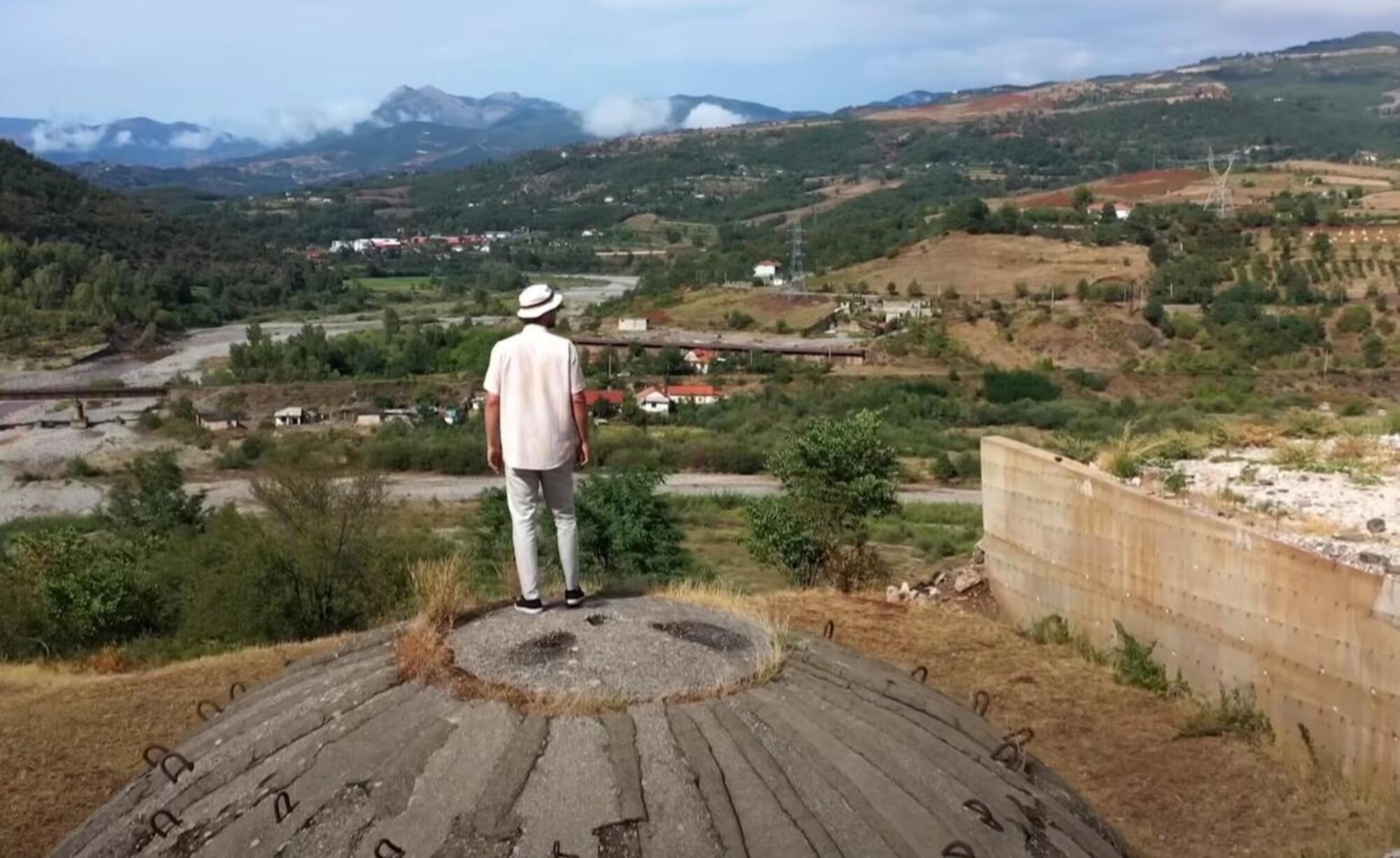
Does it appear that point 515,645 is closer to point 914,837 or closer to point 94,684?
point 914,837

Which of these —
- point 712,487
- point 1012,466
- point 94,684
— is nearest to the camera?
point 94,684

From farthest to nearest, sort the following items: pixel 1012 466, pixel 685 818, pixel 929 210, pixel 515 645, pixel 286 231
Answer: pixel 286 231
pixel 929 210
pixel 1012 466
pixel 515 645
pixel 685 818

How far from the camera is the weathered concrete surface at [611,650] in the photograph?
17.3 ft

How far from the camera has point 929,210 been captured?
119 m

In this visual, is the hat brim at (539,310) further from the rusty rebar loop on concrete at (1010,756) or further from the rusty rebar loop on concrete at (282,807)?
the rusty rebar loop on concrete at (1010,756)

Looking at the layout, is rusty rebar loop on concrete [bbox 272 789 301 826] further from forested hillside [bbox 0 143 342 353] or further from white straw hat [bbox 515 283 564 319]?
forested hillside [bbox 0 143 342 353]

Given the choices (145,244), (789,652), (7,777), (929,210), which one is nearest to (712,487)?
(7,777)

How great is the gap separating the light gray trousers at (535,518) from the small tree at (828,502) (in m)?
14.7

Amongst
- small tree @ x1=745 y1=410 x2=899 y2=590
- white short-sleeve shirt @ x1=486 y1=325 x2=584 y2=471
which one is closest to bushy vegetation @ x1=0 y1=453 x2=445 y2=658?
small tree @ x1=745 y1=410 x2=899 y2=590

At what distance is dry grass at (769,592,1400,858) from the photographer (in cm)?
1035

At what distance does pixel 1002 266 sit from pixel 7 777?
7871 cm

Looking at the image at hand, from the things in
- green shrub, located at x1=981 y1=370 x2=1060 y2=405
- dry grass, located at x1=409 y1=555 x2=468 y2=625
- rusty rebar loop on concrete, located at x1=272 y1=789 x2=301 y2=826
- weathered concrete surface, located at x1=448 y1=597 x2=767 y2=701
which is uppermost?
dry grass, located at x1=409 y1=555 x2=468 y2=625

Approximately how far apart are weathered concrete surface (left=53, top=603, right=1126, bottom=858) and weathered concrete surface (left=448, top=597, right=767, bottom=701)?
0.37ft

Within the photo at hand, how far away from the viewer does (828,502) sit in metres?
21.6
